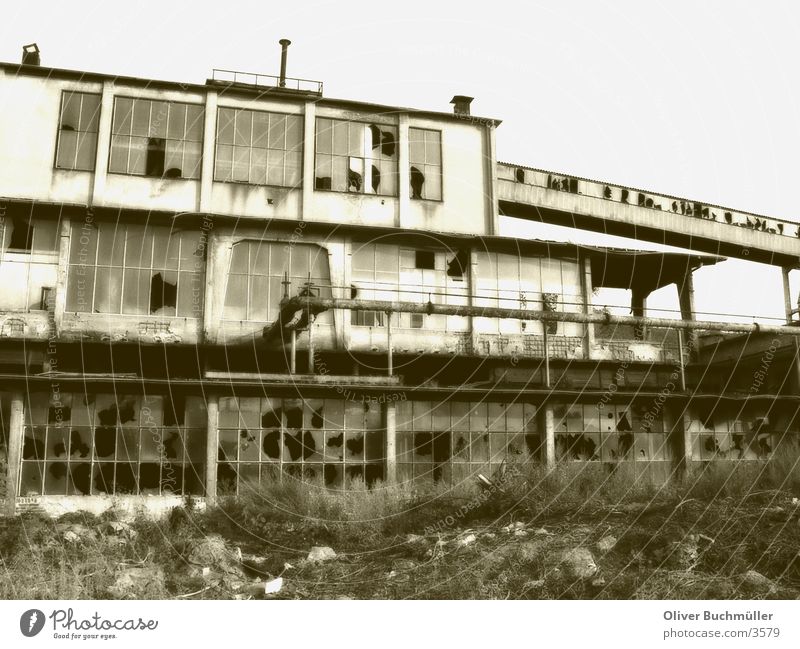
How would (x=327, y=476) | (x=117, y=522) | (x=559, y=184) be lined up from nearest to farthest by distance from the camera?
1. (x=117, y=522)
2. (x=327, y=476)
3. (x=559, y=184)

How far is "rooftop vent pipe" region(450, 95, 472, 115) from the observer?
26264mm

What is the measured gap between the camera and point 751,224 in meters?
28.9

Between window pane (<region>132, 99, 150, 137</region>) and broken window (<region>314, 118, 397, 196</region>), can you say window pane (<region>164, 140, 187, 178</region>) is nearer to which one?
window pane (<region>132, 99, 150, 137</region>)

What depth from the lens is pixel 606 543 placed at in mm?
13773

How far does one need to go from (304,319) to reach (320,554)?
6.32 metres

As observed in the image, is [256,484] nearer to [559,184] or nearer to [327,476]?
[327,476]

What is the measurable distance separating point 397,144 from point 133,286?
27.2 feet

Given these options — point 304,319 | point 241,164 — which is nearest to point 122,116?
point 241,164

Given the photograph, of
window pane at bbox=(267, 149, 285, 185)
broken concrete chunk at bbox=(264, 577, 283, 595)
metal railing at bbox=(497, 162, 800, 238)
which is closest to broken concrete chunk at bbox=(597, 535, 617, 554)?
broken concrete chunk at bbox=(264, 577, 283, 595)

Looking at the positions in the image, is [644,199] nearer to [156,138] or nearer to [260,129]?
[260,129]

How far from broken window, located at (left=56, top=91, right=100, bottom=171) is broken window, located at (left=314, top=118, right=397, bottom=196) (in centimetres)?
567

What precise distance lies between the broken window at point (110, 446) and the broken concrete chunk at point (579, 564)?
337 inches
